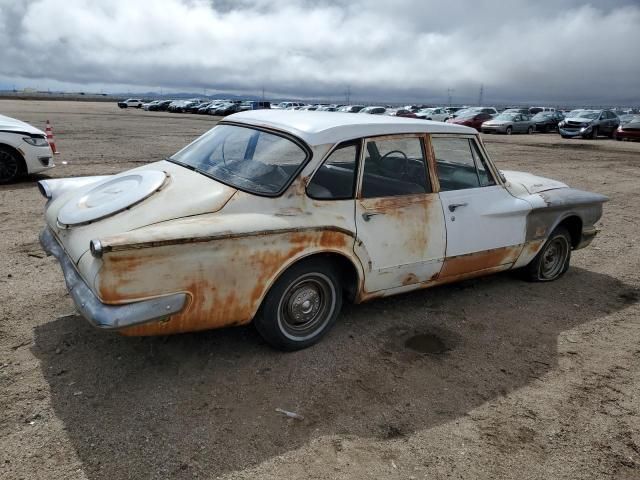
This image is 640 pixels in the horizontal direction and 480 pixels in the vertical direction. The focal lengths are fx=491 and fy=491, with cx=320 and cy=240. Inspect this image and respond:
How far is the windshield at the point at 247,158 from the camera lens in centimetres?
331

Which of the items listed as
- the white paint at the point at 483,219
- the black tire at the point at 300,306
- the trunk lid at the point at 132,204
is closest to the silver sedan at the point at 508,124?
the white paint at the point at 483,219

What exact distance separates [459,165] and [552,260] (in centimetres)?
173

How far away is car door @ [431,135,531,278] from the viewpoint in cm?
399

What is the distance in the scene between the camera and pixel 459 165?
167 inches

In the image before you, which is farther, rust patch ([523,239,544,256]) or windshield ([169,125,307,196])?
rust patch ([523,239,544,256])

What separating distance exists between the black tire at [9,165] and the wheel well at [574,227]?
27.6 feet

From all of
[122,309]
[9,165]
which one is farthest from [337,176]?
[9,165]

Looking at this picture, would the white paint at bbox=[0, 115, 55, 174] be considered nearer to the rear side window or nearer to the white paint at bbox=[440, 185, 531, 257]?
the rear side window

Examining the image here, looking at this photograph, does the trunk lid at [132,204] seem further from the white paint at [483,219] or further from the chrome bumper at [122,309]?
the white paint at [483,219]

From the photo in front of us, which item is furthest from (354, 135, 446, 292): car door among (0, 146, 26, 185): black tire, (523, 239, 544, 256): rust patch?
(0, 146, 26, 185): black tire

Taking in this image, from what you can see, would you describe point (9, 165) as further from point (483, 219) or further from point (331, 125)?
point (483, 219)

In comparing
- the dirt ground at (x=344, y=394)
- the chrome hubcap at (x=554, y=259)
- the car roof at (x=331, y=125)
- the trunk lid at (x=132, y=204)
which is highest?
the car roof at (x=331, y=125)

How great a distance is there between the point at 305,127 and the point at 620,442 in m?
2.75

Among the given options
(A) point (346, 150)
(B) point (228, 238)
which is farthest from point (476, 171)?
(B) point (228, 238)
